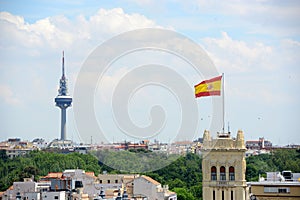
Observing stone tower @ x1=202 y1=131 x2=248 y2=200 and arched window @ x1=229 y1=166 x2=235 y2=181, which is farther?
arched window @ x1=229 y1=166 x2=235 y2=181

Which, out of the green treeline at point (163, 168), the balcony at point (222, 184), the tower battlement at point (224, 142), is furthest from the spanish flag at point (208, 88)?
the green treeline at point (163, 168)

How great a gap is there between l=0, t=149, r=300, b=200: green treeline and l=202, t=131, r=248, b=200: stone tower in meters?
57.2

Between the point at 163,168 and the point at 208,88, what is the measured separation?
80.5 meters

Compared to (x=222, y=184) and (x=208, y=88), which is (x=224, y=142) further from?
(x=208, y=88)

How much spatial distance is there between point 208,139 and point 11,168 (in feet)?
305

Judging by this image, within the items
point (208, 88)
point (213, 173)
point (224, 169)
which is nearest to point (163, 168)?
point (208, 88)

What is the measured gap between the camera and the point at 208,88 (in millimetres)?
58375

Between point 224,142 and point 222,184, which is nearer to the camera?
point 222,184

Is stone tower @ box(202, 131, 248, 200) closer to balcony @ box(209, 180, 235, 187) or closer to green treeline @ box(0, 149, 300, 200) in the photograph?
balcony @ box(209, 180, 235, 187)

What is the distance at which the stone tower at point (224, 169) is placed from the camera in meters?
54.2

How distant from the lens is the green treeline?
124 metres

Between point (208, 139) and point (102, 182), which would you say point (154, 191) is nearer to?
point (102, 182)

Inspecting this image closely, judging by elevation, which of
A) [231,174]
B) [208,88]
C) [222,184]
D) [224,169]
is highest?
[208,88]

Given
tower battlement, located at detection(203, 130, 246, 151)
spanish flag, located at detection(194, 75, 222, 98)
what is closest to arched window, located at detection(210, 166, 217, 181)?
tower battlement, located at detection(203, 130, 246, 151)
